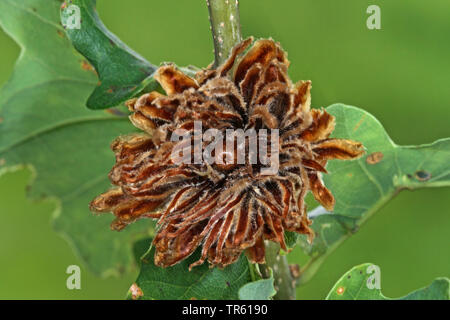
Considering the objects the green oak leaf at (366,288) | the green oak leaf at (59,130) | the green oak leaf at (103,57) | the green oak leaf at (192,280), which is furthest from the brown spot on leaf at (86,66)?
the green oak leaf at (366,288)

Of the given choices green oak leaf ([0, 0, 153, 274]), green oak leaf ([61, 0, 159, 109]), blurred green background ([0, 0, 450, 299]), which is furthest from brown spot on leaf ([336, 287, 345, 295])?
blurred green background ([0, 0, 450, 299])

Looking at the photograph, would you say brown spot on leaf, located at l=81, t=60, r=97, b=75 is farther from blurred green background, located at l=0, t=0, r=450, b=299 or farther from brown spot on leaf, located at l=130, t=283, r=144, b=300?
blurred green background, located at l=0, t=0, r=450, b=299

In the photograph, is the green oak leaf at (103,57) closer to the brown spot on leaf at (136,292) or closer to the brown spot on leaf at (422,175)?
the brown spot on leaf at (136,292)

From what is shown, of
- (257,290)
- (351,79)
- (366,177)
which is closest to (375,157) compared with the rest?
(366,177)

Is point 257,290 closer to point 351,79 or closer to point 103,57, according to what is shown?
point 103,57

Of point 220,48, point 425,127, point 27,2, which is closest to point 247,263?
point 220,48

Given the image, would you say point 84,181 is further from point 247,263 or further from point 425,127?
point 425,127
